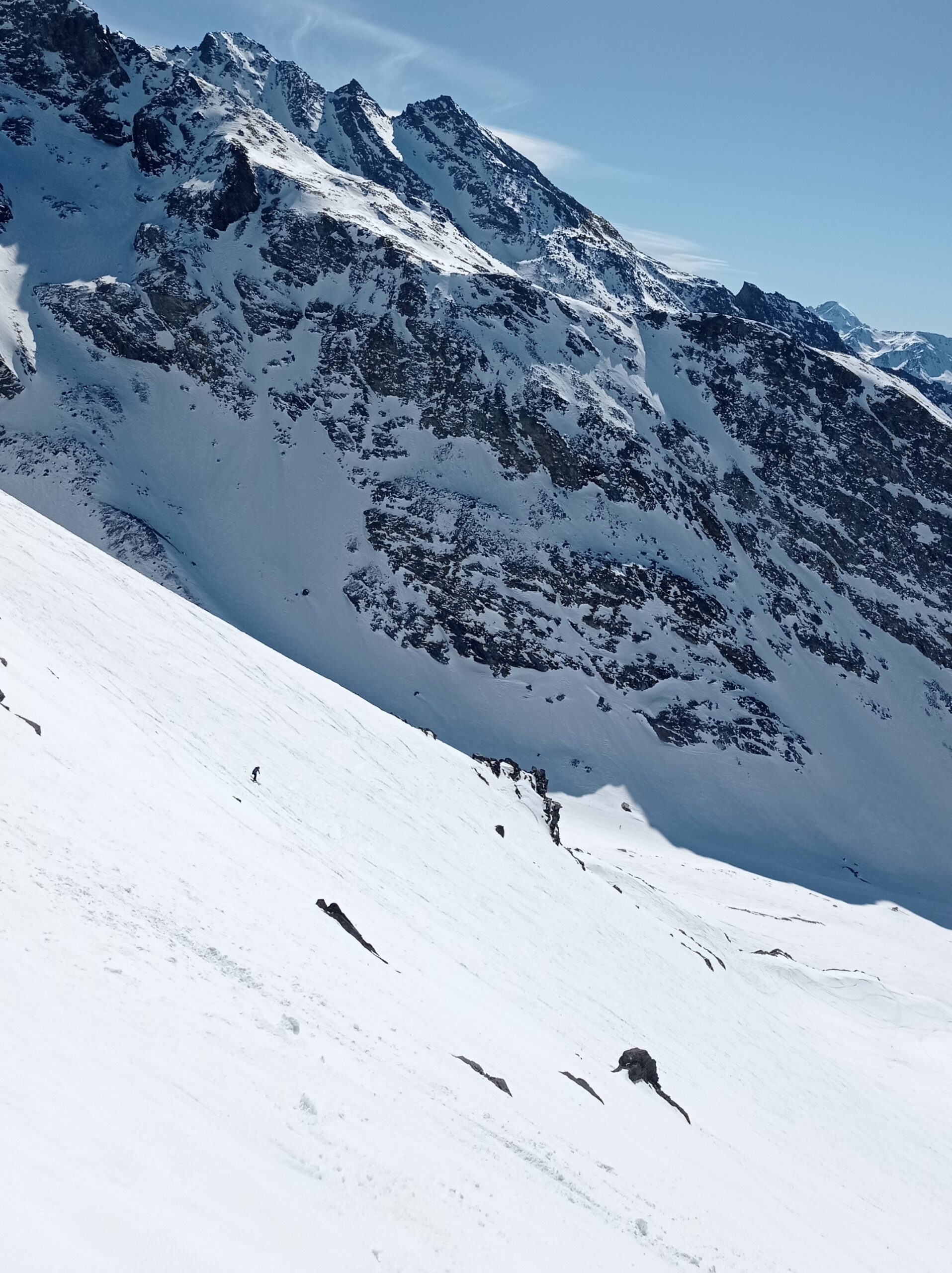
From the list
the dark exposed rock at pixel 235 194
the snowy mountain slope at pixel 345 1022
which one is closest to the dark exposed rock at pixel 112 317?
the dark exposed rock at pixel 235 194

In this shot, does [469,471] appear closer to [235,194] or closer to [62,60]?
[235,194]

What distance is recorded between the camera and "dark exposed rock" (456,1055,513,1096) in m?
11.8

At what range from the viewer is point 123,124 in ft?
317

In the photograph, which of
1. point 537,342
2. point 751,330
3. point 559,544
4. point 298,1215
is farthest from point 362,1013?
point 751,330

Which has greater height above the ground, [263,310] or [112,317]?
[263,310]

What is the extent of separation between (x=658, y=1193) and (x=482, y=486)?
6750 cm

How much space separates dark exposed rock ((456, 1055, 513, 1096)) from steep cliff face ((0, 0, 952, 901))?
155 ft

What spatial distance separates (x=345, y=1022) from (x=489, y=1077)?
9.16ft

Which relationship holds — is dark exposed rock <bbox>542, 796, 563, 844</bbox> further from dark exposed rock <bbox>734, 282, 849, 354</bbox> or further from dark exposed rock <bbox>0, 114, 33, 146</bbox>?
dark exposed rock <bbox>734, 282, 849, 354</bbox>

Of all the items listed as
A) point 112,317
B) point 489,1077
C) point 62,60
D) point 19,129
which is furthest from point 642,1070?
point 62,60

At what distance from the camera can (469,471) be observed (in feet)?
250

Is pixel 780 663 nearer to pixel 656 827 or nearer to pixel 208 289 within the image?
pixel 656 827

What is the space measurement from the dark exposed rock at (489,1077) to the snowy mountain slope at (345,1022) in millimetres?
322

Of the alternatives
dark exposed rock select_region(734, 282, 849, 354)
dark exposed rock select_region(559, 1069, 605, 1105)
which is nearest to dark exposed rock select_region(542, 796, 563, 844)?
dark exposed rock select_region(559, 1069, 605, 1105)
